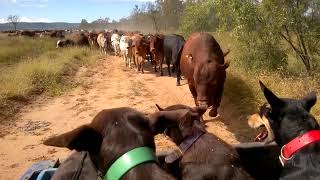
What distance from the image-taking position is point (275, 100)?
13.3ft

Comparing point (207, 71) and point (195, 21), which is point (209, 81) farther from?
point (195, 21)

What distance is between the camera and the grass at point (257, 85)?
9992 millimetres

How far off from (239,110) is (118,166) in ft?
27.8

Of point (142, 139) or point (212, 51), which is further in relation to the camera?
point (212, 51)

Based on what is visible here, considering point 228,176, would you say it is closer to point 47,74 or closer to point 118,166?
point 118,166

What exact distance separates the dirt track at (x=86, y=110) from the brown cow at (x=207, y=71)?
35.7 inches

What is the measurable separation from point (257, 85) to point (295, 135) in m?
7.36

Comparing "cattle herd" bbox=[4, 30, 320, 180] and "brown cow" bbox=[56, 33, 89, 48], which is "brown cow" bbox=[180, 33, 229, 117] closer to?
"cattle herd" bbox=[4, 30, 320, 180]

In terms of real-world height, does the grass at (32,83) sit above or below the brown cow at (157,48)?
below

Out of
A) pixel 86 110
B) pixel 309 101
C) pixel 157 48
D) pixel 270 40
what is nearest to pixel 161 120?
pixel 309 101

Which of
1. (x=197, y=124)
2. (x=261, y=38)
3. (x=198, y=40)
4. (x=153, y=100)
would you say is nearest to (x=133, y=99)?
(x=153, y=100)

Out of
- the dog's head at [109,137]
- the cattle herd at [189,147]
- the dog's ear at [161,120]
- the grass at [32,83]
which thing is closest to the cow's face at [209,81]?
the cattle herd at [189,147]

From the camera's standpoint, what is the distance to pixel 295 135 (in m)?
3.98

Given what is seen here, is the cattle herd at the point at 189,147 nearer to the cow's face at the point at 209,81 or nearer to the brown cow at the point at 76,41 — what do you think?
the cow's face at the point at 209,81
